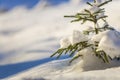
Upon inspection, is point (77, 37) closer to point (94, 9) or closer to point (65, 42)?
point (65, 42)

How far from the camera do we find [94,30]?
6.24 meters

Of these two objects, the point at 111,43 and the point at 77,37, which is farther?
the point at 77,37

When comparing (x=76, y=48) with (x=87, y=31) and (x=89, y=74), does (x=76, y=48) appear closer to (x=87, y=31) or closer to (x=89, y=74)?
(x=87, y=31)

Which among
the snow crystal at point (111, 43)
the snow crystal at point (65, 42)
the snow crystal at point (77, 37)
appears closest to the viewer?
the snow crystal at point (111, 43)

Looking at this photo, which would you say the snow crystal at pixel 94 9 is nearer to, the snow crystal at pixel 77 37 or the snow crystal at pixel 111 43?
the snow crystal at pixel 77 37

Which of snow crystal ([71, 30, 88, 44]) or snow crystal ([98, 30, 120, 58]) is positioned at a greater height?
snow crystal ([71, 30, 88, 44])

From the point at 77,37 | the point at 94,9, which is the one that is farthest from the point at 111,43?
the point at 94,9

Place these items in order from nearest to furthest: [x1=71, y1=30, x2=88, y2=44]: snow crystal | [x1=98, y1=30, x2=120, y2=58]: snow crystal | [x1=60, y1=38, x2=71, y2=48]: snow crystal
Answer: [x1=98, y1=30, x2=120, y2=58]: snow crystal → [x1=71, y1=30, x2=88, y2=44]: snow crystal → [x1=60, y1=38, x2=71, y2=48]: snow crystal

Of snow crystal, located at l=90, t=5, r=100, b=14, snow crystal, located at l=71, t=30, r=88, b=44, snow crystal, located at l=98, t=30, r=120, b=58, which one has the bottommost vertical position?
snow crystal, located at l=98, t=30, r=120, b=58

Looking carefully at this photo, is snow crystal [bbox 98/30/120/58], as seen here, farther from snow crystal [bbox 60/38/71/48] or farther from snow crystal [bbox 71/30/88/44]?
snow crystal [bbox 60/38/71/48]

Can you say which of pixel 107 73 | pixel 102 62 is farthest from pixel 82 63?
pixel 107 73

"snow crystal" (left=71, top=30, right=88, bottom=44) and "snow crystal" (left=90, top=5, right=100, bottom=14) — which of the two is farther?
"snow crystal" (left=90, top=5, right=100, bottom=14)

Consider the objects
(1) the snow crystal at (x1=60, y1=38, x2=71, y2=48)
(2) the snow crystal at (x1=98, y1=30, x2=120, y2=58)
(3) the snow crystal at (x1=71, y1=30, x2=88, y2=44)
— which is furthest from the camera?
(1) the snow crystal at (x1=60, y1=38, x2=71, y2=48)

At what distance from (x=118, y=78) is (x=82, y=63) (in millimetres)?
1926
